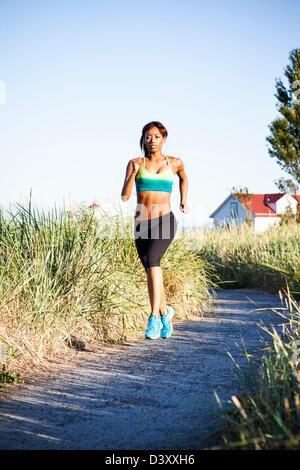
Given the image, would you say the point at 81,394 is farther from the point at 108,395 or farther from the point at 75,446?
the point at 75,446

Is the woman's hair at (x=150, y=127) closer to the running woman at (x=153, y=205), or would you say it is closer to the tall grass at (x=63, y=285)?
the running woman at (x=153, y=205)

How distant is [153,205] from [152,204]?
14 millimetres

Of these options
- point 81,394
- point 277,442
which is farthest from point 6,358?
point 277,442

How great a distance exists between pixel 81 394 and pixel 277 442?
163 cm

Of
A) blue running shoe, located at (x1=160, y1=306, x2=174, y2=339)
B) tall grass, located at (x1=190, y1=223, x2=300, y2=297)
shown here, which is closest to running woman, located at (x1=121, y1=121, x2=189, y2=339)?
blue running shoe, located at (x1=160, y1=306, x2=174, y2=339)

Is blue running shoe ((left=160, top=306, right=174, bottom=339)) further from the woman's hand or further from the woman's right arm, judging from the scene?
the woman's right arm

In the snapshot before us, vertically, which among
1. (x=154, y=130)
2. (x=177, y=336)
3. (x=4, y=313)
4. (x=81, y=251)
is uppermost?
(x=154, y=130)

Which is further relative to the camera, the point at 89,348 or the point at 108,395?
the point at 89,348

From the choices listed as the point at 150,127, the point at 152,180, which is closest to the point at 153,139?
the point at 150,127

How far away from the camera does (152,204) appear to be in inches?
173

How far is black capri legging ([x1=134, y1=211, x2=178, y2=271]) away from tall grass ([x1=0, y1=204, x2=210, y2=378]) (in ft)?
1.80

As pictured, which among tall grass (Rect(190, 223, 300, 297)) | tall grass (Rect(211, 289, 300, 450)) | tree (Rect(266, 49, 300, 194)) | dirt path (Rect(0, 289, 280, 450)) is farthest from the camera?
Answer: tree (Rect(266, 49, 300, 194))

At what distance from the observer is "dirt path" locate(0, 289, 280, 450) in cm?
242

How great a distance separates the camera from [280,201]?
136ft
